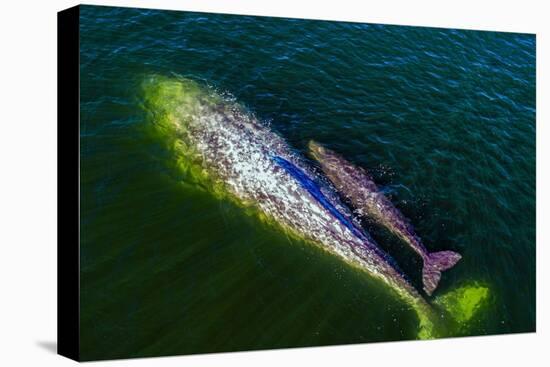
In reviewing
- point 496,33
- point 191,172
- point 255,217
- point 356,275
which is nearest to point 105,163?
point 191,172

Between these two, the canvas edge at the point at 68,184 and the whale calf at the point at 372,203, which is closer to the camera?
the canvas edge at the point at 68,184

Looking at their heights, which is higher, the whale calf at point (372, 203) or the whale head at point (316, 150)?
the whale head at point (316, 150)

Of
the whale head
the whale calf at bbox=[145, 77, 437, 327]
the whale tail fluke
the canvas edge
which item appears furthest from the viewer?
the whale tail fluke

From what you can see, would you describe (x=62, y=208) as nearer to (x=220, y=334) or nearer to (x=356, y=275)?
(x=220, y=334)

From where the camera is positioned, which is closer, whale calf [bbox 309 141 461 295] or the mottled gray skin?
the mottled gray skin

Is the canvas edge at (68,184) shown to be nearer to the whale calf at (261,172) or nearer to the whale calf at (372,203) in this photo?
the whale calf at (261,172)

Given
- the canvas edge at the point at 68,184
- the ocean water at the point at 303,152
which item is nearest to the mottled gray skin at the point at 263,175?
the ocean water at the point at 303,152

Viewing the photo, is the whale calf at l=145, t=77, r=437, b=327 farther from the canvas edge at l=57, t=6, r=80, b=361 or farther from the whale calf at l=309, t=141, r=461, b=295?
the canvas edge at l=57, t=6, r=80, b=361

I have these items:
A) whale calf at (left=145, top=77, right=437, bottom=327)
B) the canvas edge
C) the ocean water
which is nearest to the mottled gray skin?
whale calf at (left=145, top=77, right=437, bottom=327)

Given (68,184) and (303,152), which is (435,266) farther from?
(68,184)
